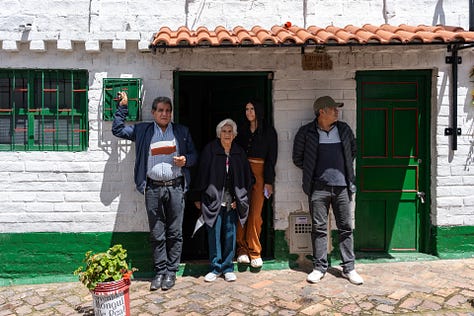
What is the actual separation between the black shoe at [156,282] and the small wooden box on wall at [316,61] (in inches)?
121

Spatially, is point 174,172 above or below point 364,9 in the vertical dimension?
below

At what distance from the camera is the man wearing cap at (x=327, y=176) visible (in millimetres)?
5246

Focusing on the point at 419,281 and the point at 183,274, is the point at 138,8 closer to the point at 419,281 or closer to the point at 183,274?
the point at 183,274

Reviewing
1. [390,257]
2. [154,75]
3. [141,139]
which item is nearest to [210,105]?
[154,75]

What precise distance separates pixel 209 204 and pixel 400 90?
2925 millimetres

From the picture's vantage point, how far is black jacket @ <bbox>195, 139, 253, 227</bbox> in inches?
206

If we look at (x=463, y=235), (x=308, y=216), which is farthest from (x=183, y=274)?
(x=463, y=235)

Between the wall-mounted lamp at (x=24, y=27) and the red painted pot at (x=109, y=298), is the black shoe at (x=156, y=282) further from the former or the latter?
the wall-mounted lamp at (x=24, y=27)

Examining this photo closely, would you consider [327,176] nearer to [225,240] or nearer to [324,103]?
[324,103]

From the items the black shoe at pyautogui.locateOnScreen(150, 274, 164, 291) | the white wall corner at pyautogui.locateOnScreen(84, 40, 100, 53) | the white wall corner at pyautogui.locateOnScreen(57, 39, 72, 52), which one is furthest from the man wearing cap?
the white wall corner at pyautogui.locateOnScreen(57, 39, 72, 52)

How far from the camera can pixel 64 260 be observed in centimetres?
540

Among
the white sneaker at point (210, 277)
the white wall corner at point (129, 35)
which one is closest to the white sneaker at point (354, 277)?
the white sneaker at point (210, 277)

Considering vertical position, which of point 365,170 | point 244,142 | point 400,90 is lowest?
point 365,170

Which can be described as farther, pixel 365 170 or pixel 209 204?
pixel 365 170
